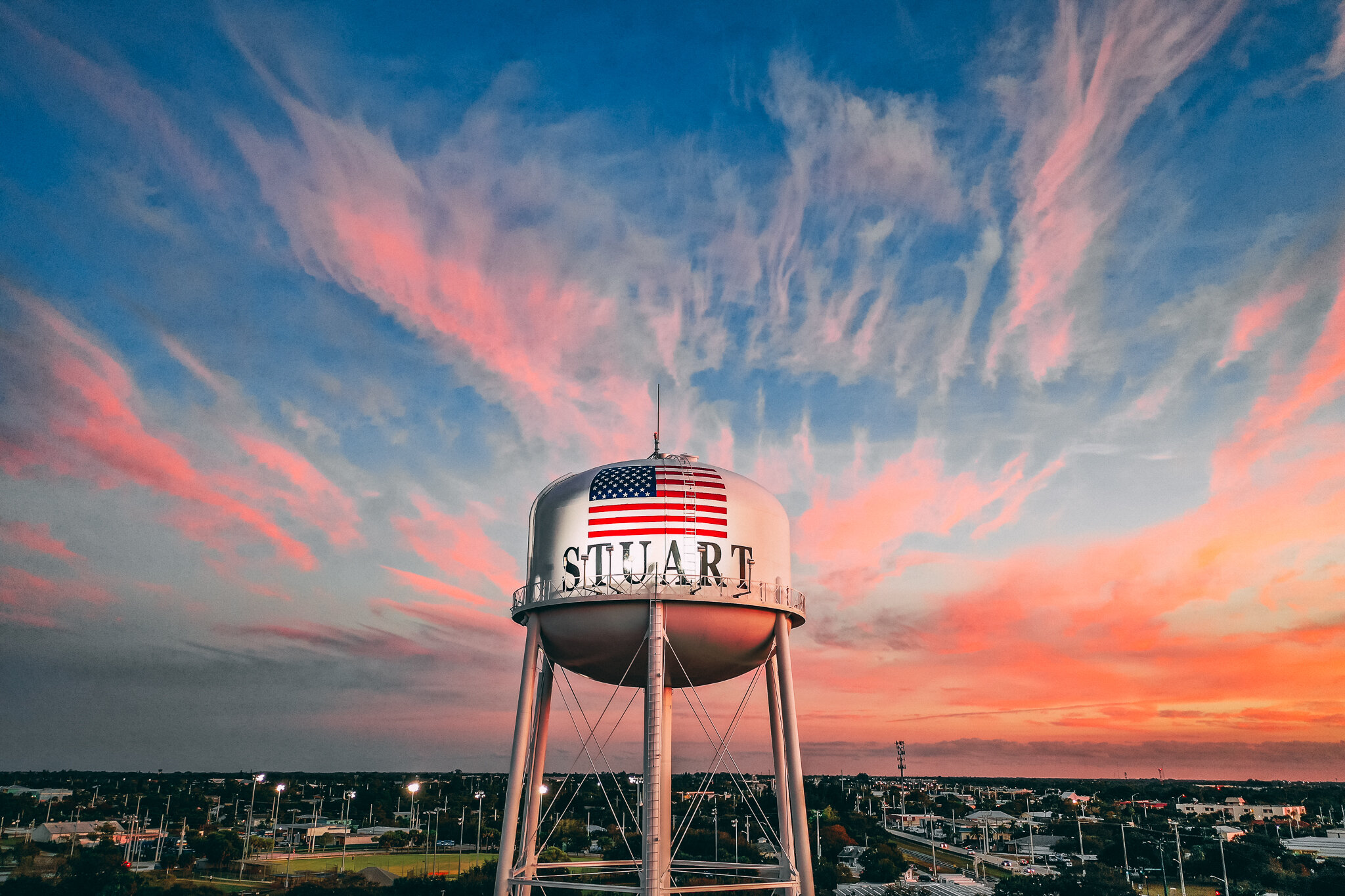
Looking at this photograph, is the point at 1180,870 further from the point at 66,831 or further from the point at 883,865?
the point at 66,831


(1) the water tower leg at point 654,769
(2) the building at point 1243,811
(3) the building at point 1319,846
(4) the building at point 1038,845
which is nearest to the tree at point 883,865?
(4) the building at point 1038,845

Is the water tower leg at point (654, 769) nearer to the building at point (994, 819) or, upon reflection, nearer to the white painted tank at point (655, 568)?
the white painted tank at point (655, 568)

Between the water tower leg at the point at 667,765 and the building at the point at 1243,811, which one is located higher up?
the water tower leg at the point at 667,765

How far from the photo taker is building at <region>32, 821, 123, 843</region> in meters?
65.6

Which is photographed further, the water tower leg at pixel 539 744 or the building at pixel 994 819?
the building at pixel 994 819

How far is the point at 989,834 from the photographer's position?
9844 cm

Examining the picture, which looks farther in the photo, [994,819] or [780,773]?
[994,819]

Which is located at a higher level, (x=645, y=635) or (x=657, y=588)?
(x=657, y=588)

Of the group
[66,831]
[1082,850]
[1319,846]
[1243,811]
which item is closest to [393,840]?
[66,831]

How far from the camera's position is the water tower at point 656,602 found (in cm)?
1970

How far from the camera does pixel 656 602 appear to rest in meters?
19.6

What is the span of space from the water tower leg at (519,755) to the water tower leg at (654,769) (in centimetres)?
293

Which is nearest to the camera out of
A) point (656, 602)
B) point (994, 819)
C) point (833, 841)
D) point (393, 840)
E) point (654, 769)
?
point (654, 769)

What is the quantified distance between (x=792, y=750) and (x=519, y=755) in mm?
6068
